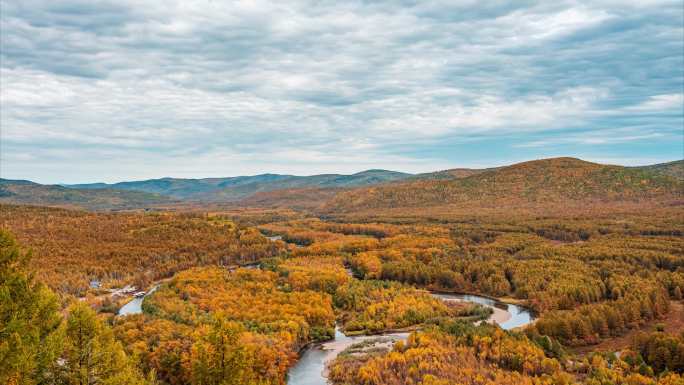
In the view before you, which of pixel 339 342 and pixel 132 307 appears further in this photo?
pixel 132 307

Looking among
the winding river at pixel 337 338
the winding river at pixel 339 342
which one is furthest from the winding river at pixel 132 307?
the winding river at pixel 339 342

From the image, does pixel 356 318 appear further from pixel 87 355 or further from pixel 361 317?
pixel 87 355

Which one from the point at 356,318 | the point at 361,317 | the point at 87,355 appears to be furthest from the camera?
the point at 356,318

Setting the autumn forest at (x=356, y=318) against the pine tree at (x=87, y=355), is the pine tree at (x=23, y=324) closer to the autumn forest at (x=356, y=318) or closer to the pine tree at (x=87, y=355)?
the autumn forest at (x=356, y=318)

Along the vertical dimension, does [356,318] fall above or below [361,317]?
below

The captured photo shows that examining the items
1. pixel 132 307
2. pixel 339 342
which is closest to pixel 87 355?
pixel 339 342

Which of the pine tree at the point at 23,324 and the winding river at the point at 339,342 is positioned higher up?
the pine tree at the point at 23,324
